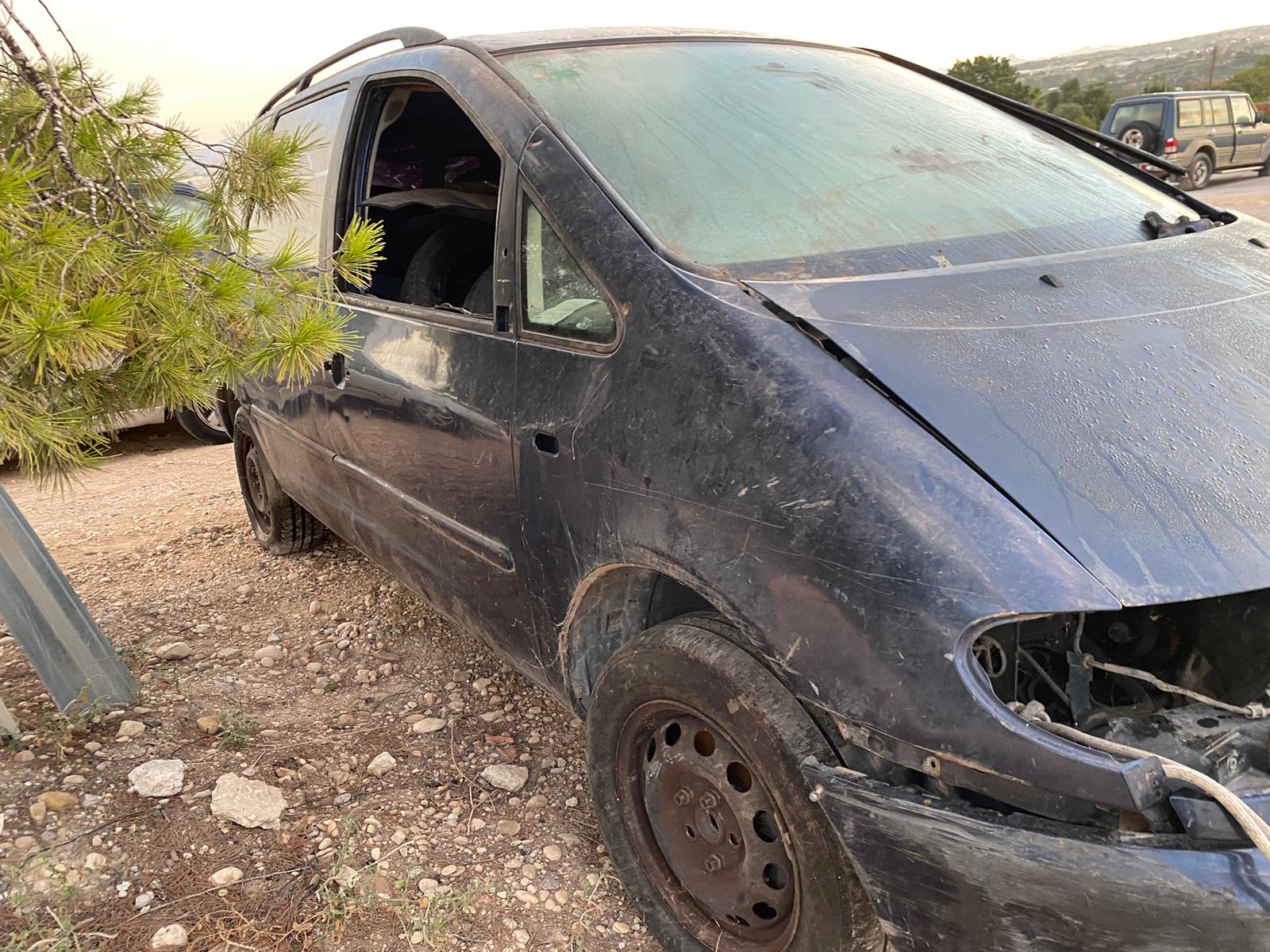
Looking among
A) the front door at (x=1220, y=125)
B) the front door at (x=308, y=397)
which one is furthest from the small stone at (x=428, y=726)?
the front door at (x=1220, y=125)

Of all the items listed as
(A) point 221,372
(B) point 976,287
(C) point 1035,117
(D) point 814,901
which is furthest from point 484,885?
(C) point 1035,117

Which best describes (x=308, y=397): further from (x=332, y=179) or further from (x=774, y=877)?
(x=774, y=877)

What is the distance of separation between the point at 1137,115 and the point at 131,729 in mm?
19479

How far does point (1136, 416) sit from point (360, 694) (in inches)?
97.0

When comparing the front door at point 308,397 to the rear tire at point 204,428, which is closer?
the front door at point 308,397

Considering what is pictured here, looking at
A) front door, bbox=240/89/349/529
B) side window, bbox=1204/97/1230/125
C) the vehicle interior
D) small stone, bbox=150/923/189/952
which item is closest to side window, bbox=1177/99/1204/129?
side window, bbox=1204/97/1230/125

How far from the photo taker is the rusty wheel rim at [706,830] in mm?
1689

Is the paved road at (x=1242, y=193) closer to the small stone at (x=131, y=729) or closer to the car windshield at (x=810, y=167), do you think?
the car windshield at (x=810, y=167)

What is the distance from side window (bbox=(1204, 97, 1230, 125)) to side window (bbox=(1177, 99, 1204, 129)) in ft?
0.50

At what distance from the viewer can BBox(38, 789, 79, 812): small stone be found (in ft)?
7.99

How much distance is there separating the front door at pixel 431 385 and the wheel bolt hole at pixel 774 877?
79 centimetres

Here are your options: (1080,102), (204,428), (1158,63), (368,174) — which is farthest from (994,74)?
(1158,63)

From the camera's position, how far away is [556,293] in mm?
2006

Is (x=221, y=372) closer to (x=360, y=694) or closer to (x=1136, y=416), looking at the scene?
(x=360, y=694)
